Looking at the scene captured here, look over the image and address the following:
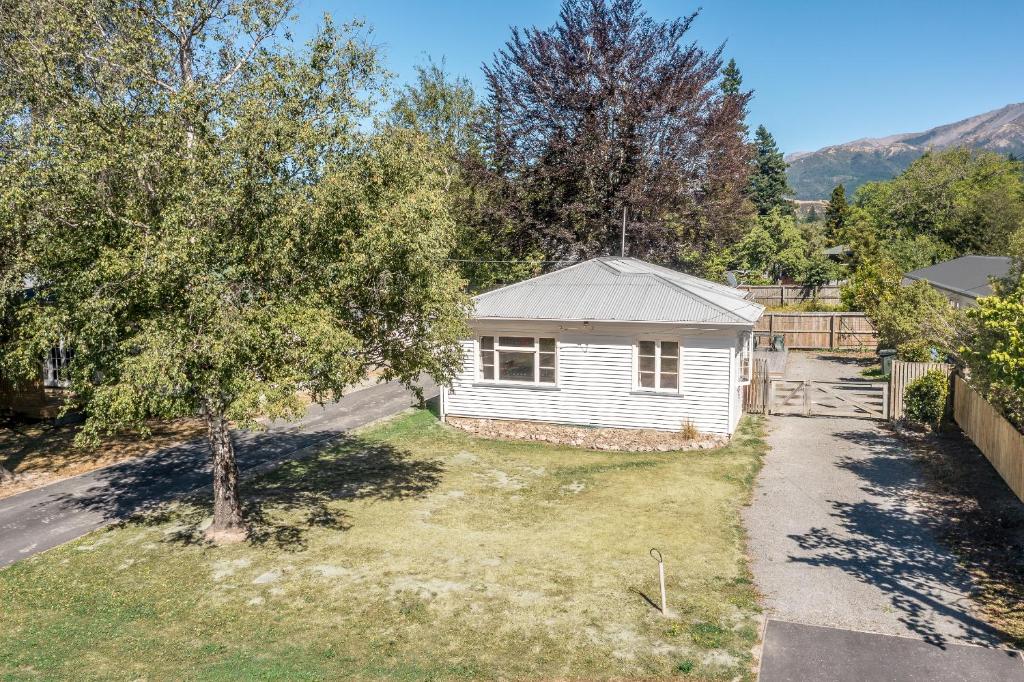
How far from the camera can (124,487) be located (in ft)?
49.9

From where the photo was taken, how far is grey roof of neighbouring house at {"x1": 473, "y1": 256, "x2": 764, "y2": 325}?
1819 centimetres

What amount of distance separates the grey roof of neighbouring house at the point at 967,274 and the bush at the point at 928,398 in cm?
1319

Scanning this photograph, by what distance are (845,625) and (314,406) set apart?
18.5m

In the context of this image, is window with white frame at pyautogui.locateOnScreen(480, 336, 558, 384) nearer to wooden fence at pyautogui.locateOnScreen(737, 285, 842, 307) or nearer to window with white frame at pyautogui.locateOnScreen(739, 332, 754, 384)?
window with white frame at pyautogui.locateOnScreen(739, 332, 754, 384)

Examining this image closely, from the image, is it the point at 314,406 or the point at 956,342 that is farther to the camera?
the point at 314,406

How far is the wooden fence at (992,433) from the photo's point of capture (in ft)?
41.2

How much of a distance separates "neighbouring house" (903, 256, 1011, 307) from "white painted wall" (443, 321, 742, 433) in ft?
54.6

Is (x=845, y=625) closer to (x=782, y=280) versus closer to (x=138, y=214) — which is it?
(x=138, y=214)

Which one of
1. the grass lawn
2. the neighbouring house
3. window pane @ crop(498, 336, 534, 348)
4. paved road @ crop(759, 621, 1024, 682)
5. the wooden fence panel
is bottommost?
paved road @ crop(759, 621, 1024, 682)

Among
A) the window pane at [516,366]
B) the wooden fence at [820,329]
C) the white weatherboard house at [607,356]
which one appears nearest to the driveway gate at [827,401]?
the white weatherboard house at [607,356]

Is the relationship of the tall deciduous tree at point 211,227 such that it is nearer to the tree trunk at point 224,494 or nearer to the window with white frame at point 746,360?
the tree trunk at point 224,494

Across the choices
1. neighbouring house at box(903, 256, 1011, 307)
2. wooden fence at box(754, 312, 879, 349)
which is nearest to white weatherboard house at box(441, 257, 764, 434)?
neighbouring house at box(903, 256, 1011, 307)

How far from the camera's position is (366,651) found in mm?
8461

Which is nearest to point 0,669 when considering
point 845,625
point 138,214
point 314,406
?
point 138,214
